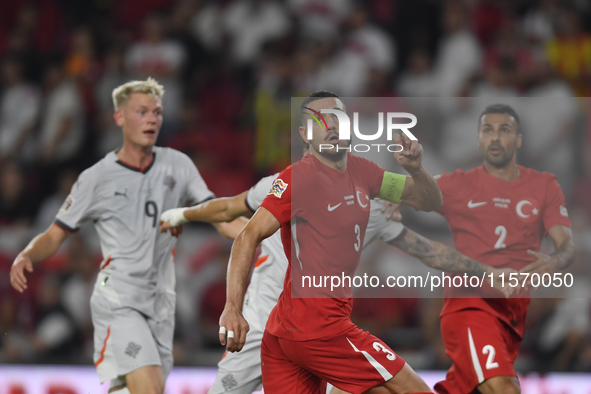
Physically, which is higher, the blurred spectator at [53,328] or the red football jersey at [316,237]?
the red football jersey at [316,237]

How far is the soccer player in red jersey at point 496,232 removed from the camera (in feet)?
16.5

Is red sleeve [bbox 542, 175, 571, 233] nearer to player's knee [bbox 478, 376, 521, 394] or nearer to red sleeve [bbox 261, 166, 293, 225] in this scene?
player's knee [bbox 478, 376, 521, 394]

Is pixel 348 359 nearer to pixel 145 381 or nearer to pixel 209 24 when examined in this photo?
pixel 145 381

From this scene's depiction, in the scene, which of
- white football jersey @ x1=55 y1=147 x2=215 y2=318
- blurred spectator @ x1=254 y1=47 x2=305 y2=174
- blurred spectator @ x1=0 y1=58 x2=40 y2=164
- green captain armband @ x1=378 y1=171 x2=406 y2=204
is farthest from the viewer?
blurred spectator @ x1=0 y1=58 x2=40 y2=164

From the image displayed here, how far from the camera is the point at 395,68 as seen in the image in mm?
10250

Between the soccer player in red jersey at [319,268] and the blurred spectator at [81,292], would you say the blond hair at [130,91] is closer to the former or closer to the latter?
the soccer player in red jersey at [319,268]

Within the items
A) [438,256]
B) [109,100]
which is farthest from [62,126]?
[438,256]

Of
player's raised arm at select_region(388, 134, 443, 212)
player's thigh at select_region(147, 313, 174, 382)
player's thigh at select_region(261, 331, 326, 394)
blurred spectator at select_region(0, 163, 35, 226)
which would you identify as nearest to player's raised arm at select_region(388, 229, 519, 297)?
player's raised arm at select_region(388, 134, 443, 212)

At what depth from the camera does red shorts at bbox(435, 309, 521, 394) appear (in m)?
4.89

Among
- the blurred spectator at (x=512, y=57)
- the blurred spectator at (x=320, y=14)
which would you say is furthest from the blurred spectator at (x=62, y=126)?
the blurred spectator at (x=512, y=57)

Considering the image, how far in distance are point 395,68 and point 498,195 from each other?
5.31m

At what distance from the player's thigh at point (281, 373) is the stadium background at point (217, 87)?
11.0 feet

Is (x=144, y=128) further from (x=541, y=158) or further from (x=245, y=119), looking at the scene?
(x=245, y=119)

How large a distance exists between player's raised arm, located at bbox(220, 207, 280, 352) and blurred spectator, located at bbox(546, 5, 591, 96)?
6895 millimetres
